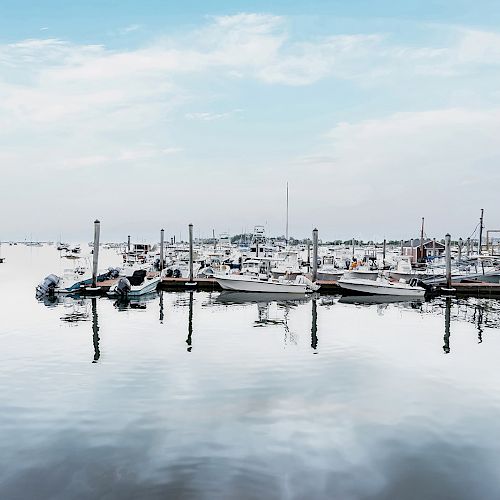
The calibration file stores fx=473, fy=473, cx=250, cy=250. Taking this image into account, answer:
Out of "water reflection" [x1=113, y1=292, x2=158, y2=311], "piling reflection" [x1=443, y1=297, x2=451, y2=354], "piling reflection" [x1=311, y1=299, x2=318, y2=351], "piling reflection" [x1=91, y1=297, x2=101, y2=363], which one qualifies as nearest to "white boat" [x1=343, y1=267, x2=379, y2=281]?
"piling reflection" [x1=443, y1=297, x2=451, y2=354]

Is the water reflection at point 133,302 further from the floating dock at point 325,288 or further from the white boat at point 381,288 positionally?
the white boat at point 381,288

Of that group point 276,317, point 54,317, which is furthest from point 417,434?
point 54,317

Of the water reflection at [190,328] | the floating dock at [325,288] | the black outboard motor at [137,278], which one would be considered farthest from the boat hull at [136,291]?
the water reflection at [190,328]

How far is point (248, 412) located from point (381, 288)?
2374cm

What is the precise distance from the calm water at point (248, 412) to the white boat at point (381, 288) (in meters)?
10.9

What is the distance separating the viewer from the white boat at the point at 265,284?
32062mm

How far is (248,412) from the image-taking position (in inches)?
415

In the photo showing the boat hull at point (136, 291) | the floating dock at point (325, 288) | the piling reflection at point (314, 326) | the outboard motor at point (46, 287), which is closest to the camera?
the piling reflection at point (314, 326)

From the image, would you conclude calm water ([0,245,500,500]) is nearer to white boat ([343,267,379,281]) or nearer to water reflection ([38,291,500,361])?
water reflection ([38,291,500,361])

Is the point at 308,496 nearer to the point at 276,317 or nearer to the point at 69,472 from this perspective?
the point at 69,472

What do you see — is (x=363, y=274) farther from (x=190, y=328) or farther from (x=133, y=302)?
(x=190, y=328)

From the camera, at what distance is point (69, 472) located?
7781 mm

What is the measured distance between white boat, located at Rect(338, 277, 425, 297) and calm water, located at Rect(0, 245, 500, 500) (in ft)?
35.8

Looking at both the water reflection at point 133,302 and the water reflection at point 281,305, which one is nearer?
the water reflection at point 281,305
